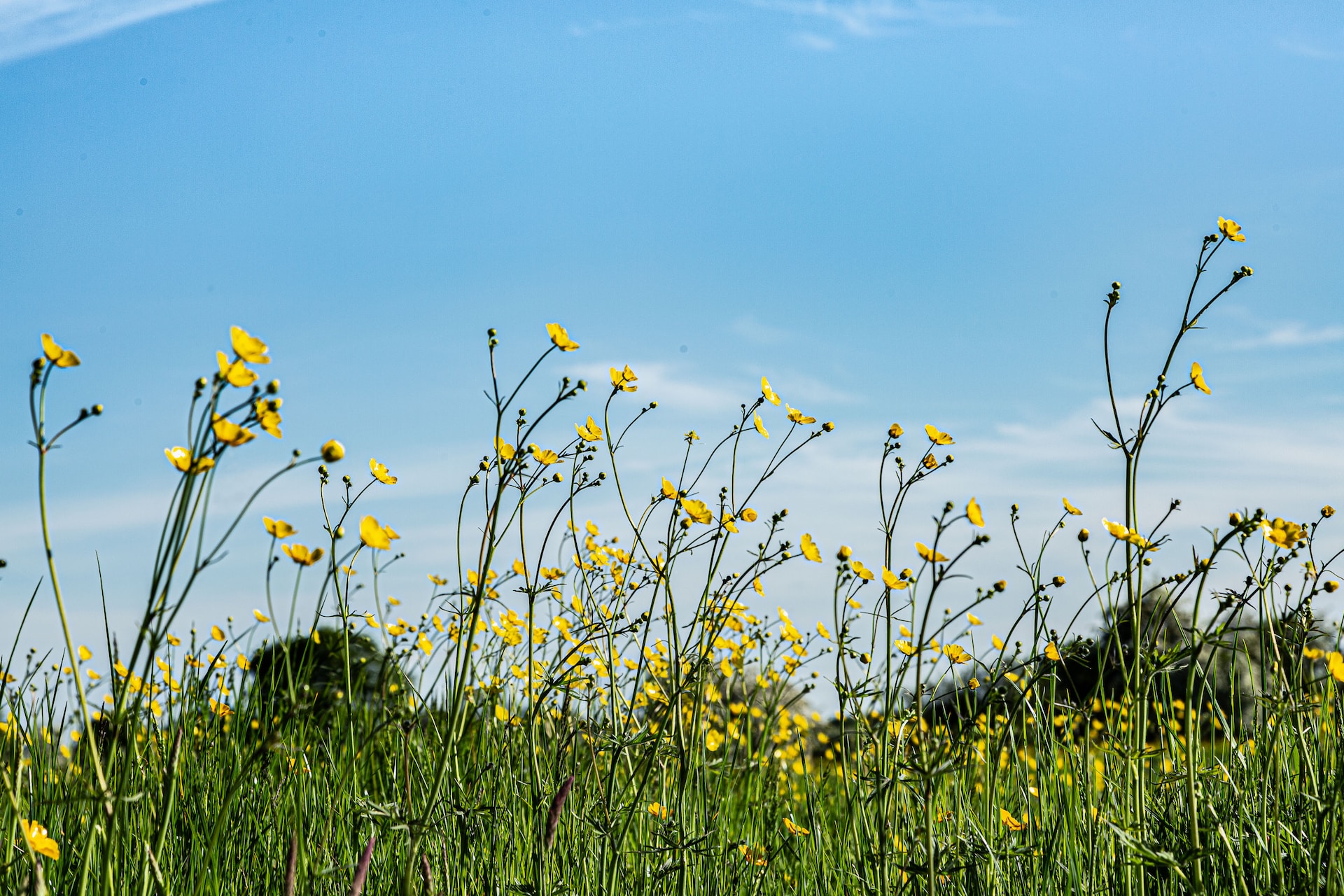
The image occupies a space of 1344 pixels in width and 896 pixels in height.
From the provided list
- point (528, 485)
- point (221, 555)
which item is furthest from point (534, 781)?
point (221, 555)

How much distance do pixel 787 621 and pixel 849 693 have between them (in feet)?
5.24

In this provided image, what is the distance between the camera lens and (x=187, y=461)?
157cm

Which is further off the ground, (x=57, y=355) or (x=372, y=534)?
(x=57, y=355)

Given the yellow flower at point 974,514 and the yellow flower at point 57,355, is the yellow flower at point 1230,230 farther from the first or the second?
the yellow flower at point 57,355

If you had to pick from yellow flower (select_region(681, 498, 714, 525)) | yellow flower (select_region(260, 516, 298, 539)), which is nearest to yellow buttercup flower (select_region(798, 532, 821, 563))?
yellow flower (select_region(681, 498, 714, 525))

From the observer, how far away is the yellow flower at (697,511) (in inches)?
99.9

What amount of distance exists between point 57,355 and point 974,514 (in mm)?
1703

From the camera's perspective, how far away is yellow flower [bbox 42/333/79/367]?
1.64 m

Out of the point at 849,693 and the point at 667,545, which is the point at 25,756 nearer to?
the point at 667,545

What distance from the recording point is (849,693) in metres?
2.25

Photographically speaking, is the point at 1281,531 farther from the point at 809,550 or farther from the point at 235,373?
the point at 235,373

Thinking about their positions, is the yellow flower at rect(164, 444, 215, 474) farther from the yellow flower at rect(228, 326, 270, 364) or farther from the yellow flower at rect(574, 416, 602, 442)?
the yellow flower at rect(574, 416, 602, 442)

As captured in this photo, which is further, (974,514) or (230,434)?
(974,514)

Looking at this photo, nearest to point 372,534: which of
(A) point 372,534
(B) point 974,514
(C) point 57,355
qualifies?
(A) point 372,534
